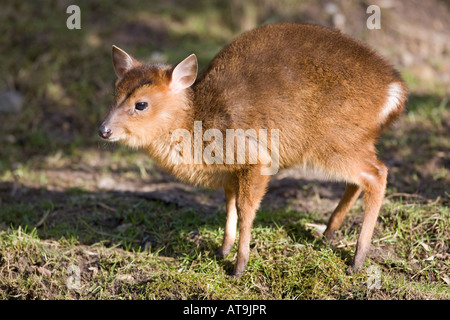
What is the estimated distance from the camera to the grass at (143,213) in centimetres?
427

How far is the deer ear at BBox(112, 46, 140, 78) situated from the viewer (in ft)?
15.1

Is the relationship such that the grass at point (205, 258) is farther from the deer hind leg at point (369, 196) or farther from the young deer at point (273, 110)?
the young deer at point (273, 110)

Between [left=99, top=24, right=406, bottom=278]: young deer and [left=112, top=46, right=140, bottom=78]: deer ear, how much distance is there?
12 cm

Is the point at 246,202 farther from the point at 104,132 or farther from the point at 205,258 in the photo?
the point at 104,132

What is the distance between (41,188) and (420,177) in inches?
158

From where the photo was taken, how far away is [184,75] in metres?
4.45

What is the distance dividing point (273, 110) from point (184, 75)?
2.52 ft

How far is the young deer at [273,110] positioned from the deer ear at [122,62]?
12 centimetres

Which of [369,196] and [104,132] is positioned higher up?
[104,132]

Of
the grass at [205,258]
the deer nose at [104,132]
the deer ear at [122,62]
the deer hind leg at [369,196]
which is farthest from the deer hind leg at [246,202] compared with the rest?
the deer ear at [122,62]

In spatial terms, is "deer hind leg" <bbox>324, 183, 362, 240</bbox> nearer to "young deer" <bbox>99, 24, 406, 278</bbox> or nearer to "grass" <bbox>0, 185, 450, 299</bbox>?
"grass" <bbox>0, 185, 450, 299</bbox>

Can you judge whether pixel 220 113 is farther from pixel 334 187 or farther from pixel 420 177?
pixel 420 177

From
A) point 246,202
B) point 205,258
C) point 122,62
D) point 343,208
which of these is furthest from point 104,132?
point 343,208
